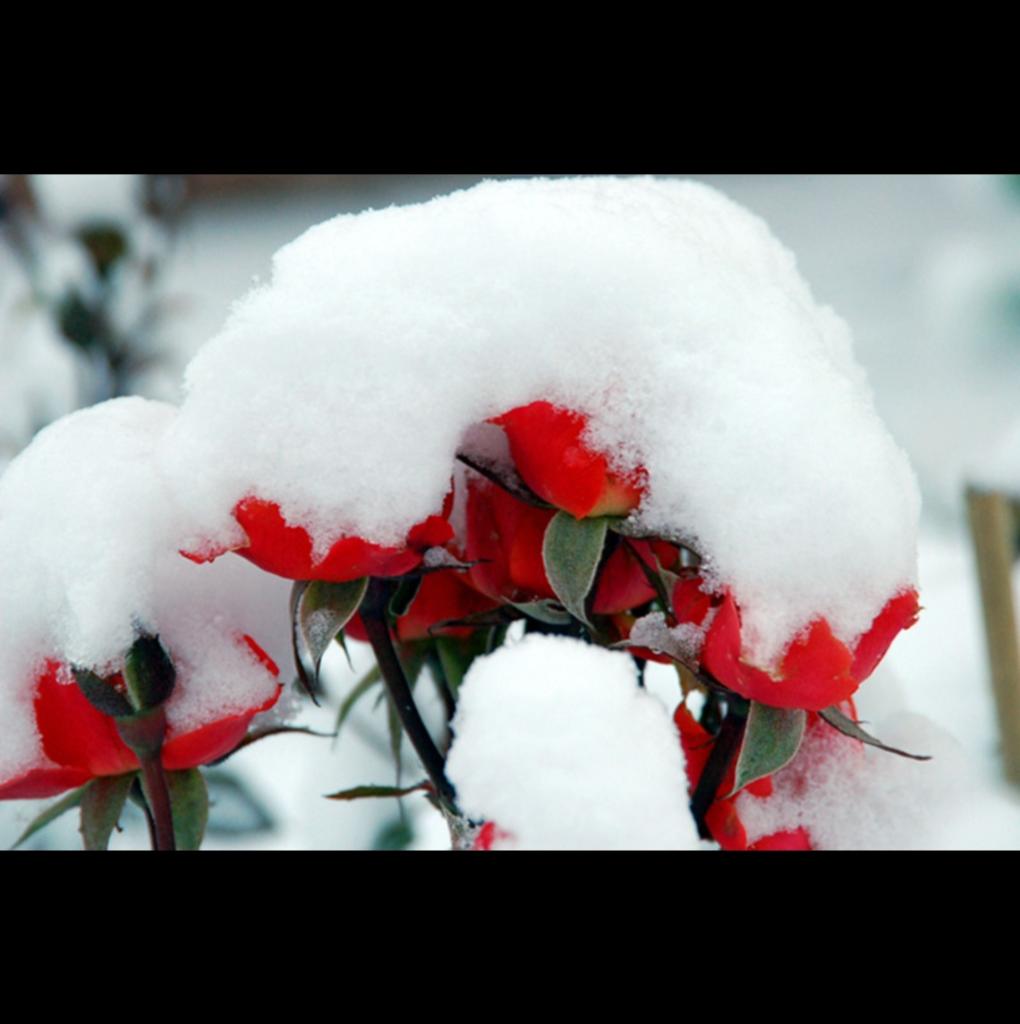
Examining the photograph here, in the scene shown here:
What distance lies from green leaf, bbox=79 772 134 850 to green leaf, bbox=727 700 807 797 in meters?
0.17

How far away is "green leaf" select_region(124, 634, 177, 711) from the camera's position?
0.92ft

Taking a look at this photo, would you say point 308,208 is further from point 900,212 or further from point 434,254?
point 434,254

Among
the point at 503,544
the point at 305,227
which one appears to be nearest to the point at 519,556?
the point at 503,544

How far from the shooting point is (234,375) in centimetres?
26

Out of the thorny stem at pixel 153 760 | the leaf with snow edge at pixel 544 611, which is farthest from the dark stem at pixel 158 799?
the leaf with snow edge at pixel 544 611

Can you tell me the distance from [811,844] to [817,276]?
65 cm

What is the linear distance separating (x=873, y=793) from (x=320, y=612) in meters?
0.16

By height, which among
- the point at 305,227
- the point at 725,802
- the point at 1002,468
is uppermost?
the point at 305,227

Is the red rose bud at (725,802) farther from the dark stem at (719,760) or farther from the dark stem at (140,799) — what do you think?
the dark stem at (140,799)

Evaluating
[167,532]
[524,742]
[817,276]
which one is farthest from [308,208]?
[524,742]

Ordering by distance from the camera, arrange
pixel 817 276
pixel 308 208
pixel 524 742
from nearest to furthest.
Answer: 1. pixel 524 742
2. pixel 817 276
3. pixel 308 208

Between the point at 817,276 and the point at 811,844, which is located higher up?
the point at 817,276

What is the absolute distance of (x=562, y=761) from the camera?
0.66 ft

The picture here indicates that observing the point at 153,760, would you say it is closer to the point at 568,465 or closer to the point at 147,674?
the point at 147,674
